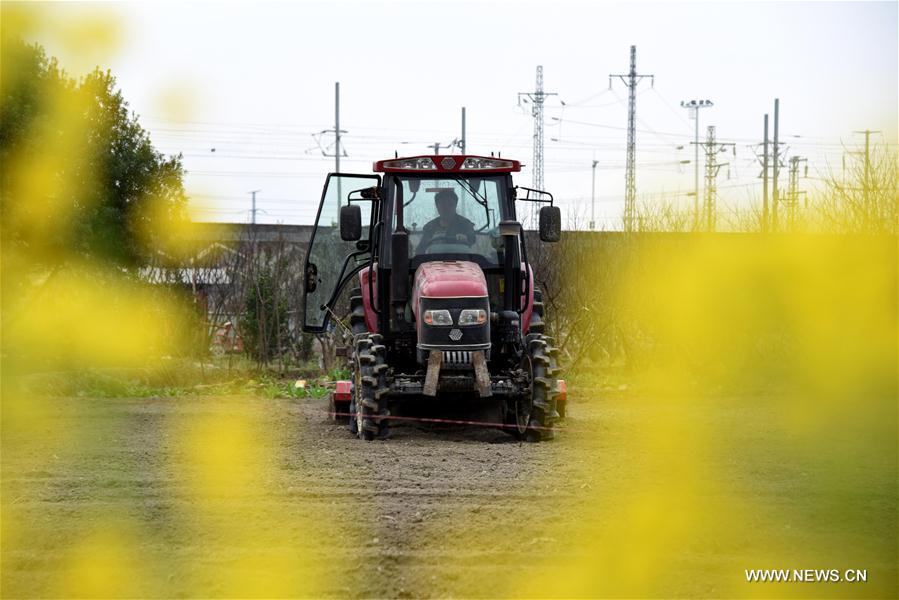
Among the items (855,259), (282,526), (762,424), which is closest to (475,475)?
(282,526)

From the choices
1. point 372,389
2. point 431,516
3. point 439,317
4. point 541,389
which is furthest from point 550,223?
point 431,516

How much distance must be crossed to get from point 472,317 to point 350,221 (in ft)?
4.68

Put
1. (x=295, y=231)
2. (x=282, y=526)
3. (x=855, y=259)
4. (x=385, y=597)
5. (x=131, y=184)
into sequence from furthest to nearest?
(x=295, y=231) → (x=131, y=184) → (x=855, y=259) → (x=282, y=526) → (x=385, y=597)

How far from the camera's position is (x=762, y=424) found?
1254 cm

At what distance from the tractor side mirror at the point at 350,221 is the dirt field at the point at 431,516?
6.03ft

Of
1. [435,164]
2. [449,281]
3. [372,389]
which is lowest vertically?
[372,389]

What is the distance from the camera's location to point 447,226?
1110cm

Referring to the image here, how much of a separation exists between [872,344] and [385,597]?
13430mm

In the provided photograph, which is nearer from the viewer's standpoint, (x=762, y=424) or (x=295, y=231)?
(x=762, y=424)

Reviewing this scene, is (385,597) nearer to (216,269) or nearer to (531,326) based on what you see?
(531,326)

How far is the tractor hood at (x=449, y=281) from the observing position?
10.1 meters

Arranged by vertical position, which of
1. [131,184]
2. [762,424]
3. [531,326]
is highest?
[131,184]

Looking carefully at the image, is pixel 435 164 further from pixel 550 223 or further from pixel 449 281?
pixel 449 281

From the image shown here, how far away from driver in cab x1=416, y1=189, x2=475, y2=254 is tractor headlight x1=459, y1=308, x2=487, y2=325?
3.49 ft
